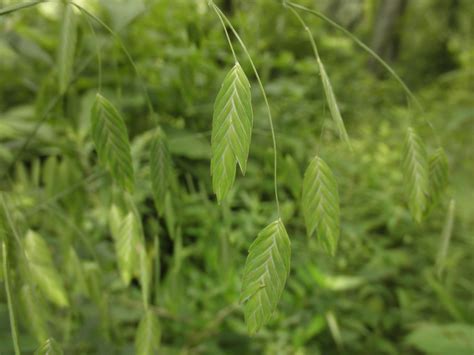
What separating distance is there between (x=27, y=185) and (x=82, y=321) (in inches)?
15.8

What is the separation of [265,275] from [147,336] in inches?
7.9

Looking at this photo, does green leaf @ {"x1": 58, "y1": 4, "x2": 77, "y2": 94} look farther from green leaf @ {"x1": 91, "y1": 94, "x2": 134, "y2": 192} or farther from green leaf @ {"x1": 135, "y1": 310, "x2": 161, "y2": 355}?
green leaf @ {"x1": 135, "y1": 310, "x2": 161, "y2": 355}

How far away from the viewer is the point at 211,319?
1098 millimetres

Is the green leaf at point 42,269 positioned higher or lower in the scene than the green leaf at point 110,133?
lower

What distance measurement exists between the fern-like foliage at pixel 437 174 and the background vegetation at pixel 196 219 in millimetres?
154

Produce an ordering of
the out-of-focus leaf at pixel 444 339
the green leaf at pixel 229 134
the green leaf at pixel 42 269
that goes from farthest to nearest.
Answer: the out-of-focus leaf at pixel 444 339
the green leaf at pixel 42 269
the green leaf at pixel 229 134

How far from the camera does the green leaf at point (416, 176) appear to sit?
43 cm

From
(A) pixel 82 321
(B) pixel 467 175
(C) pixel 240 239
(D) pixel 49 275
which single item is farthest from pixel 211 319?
(B) pixel 467 175

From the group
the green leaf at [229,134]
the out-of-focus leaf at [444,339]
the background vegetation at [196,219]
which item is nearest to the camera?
the green leaf at [229,134]

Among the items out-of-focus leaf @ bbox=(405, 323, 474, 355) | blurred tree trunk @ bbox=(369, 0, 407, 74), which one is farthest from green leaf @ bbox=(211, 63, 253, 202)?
blurred tree trunk @ bbox=(369, 0, 407, 74)

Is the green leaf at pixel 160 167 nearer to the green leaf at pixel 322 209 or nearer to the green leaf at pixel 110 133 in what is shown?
the green leaf at pixel 110 133

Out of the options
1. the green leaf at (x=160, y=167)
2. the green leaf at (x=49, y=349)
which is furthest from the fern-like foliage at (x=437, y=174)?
the green leaf at (x=49, y=349)

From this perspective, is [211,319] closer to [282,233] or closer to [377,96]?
[282,233]

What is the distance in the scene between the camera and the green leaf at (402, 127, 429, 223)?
428 millimetres
